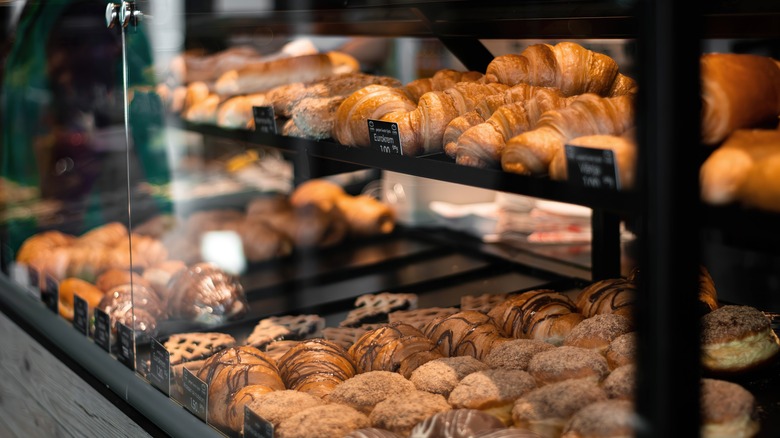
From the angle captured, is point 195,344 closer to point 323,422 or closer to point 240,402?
point 240,402

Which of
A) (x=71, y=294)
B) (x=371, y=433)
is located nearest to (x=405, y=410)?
(x=371, y=433)

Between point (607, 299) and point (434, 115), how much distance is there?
492mm

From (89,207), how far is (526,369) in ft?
6.44

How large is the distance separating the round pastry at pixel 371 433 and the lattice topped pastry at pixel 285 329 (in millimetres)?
668

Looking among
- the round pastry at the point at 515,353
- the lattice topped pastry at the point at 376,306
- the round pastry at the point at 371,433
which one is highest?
the round pastry at the point at 515,353

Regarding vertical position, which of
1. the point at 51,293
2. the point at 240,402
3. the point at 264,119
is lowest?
the point at 51,293

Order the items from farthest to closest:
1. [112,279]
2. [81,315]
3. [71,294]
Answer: [112,279] < [71,294] < [81,315]

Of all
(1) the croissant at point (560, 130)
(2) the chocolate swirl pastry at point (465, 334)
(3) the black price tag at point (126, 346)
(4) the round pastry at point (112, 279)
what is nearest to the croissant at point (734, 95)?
(1) the croissant at point (560, 130)

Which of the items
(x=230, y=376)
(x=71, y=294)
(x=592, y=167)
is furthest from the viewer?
(x=71, y=294)

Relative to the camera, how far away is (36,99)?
290 centimetres

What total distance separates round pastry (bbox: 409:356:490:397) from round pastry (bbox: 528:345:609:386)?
108 mm

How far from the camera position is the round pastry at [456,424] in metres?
1.12

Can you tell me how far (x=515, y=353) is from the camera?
4.47 feet

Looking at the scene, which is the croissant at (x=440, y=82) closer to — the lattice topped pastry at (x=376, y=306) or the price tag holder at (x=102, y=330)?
the lattice topped pastry at (x=376, y=306)
